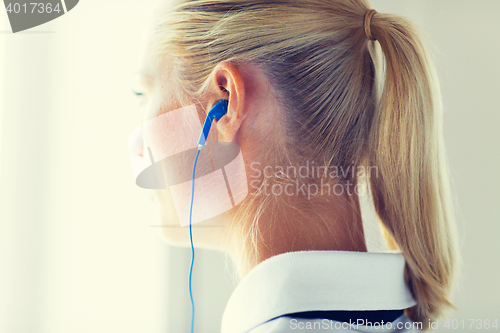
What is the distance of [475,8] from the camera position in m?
1.21

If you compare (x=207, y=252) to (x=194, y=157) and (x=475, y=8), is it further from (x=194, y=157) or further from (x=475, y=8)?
(x=475, y=8)

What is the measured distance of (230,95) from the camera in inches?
20.6

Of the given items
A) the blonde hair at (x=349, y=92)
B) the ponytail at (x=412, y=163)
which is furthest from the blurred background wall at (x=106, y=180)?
the ponytail at (x=412, y=163)

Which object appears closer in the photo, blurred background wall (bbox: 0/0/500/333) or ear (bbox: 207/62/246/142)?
ear (bbox: 207/62/246/142)

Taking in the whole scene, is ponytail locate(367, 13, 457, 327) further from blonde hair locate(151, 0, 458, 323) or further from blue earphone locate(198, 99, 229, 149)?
blue earphone locate(198, 99, 229, 149)

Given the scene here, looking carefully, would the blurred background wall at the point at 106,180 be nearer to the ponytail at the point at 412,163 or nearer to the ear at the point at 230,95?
the ear at the point at 230,95

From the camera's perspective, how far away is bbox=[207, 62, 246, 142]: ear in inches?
20.5

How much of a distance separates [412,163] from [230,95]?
0.34 meters

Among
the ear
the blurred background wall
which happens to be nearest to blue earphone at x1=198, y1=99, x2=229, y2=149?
the ear

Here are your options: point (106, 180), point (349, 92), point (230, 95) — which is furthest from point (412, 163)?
point (106, 180)

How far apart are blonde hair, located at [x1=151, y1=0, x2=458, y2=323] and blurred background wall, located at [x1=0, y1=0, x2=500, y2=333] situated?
18cm

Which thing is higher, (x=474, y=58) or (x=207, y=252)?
(x=474, y=58)

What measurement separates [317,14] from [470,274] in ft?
3.48

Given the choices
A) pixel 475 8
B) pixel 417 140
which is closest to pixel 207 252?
pixel 417 140
